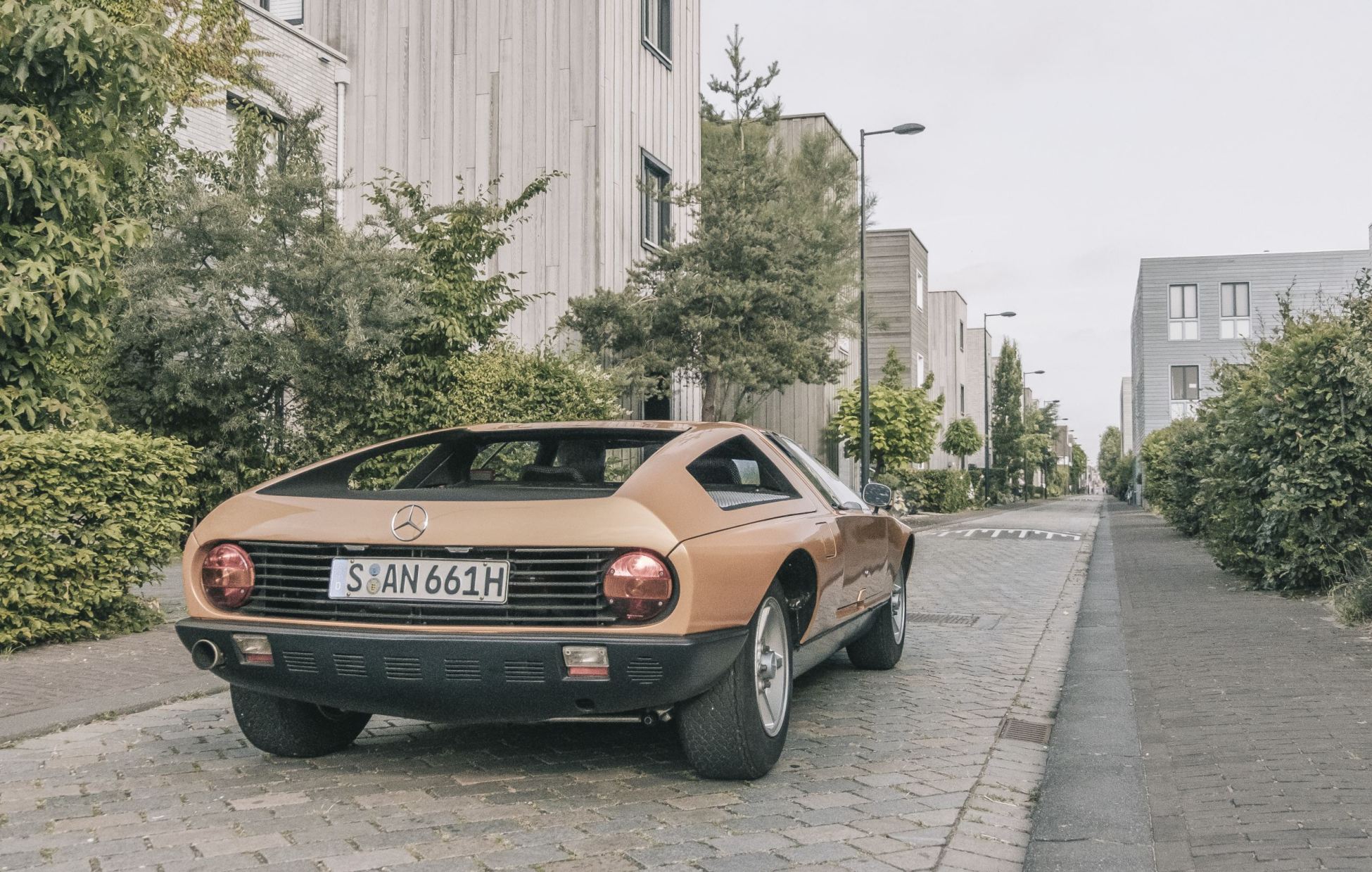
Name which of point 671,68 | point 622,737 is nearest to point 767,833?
point 622,737

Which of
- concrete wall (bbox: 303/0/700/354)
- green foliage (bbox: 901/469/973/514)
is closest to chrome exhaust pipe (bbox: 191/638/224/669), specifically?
concrete wall (bbox: 303/0/700/354)

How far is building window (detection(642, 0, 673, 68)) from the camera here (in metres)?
20.7

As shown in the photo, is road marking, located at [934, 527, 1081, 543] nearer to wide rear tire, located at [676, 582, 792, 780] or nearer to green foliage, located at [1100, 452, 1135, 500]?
wide rear tire, located at [676, 582, 792, 780]

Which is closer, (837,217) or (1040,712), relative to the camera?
(1040,712)

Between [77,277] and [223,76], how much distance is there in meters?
9.16

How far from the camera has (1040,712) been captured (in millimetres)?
6051

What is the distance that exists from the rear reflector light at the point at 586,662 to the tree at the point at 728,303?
43.7 ft

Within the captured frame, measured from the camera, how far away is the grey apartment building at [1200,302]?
181 ft

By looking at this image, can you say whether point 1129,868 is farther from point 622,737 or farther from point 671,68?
point 671,68

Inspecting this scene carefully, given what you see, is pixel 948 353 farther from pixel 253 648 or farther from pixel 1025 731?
pixel 253 648

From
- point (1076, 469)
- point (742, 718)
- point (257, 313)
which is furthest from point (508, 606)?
point (1076, 469)

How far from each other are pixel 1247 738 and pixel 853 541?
6.06 feet

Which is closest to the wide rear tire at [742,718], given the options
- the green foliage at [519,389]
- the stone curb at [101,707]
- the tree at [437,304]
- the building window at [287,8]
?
the stone curb at [101,707]

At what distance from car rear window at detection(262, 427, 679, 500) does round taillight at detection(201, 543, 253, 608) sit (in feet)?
1.04
